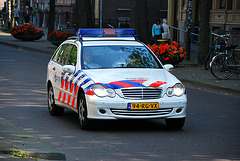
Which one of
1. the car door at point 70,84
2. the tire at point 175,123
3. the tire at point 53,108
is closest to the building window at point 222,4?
the tire at point 53,108

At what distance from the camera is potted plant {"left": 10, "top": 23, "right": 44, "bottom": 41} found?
3862 centimetres

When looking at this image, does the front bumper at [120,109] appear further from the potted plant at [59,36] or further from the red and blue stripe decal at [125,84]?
the potted plant at [59,36]

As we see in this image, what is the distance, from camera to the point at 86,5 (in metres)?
30.5

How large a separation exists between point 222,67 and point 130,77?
9.42 metres

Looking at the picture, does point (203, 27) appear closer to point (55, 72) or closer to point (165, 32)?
point (165, 32)

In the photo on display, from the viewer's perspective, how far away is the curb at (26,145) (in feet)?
23.9

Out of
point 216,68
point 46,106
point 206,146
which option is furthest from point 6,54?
point 206,146

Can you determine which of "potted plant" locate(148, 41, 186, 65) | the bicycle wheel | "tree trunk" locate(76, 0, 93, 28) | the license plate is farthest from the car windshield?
"tree trunk" locate(76, 0, 93, 28)

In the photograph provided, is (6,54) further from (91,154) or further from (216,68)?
(91,154)

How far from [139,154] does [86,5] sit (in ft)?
76.6

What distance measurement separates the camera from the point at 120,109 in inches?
363

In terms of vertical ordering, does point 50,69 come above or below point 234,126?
above

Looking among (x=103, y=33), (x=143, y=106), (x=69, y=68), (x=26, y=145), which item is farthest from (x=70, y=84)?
(x=26, y=145)

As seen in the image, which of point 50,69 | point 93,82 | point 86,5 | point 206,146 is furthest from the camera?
point 86,5
